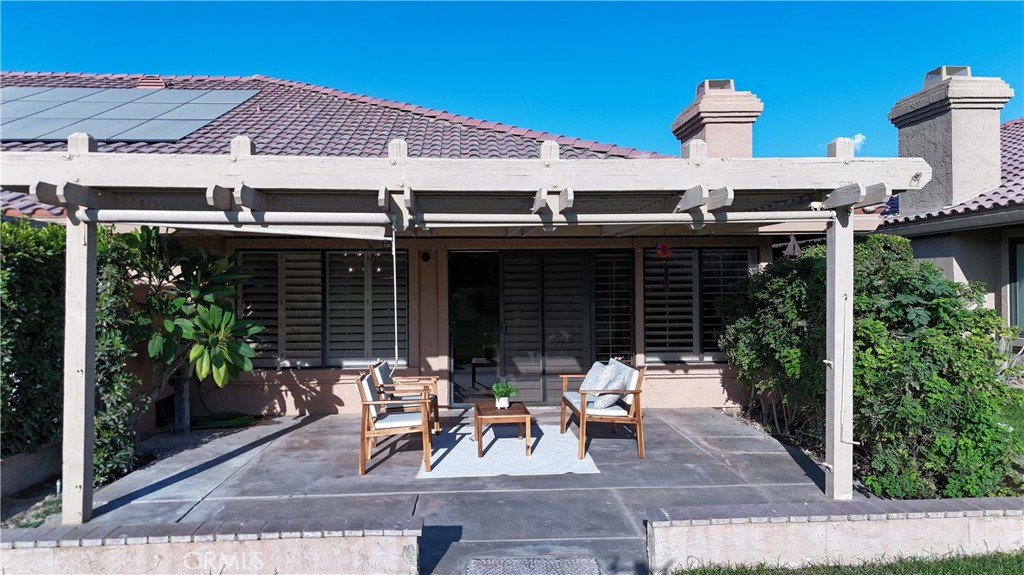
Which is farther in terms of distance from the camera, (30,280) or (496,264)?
(496,264)

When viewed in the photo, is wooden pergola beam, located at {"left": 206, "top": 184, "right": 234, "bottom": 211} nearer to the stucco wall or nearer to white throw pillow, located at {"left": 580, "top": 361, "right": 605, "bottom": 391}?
white throw pillow, located at {"left": 580, "top": 361, "right": 605, "bottom": 391}

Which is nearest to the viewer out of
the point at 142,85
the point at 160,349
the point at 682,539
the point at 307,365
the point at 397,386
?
the point at 682,539

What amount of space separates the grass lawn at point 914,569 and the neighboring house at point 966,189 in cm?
617

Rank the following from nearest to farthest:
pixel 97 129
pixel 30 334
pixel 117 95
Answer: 1. pixel 30 334
2. pixel 97 129
3. pixel 117 95

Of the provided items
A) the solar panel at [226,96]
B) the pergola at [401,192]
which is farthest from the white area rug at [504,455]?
the solar panel at [226,96]

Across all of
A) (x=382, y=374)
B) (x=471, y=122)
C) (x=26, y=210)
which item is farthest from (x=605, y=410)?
(x=26, y=210)

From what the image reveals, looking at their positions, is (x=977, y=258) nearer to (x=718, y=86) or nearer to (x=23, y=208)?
(x=718, y=86)

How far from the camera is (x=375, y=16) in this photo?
941 centimetres

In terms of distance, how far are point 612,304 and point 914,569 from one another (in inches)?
208

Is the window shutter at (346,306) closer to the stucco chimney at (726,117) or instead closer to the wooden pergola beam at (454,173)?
the wooden pergola beam at (454,173)

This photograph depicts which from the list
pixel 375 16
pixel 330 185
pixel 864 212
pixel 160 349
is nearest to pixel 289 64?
pixel 375 16

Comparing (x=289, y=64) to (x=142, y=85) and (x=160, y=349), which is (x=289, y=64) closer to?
(x=142, y=85)

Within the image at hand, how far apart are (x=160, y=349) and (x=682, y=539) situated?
5092 millimetres

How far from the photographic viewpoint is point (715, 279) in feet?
27.9
